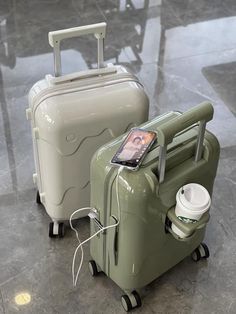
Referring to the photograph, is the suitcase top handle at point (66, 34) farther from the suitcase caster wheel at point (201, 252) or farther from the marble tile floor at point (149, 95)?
the suitcase caster wheel at point (201, 252)

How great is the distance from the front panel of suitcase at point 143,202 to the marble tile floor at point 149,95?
0.18 metres

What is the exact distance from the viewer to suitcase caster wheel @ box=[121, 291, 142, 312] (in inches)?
72.7

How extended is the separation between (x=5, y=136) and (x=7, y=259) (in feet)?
2.24

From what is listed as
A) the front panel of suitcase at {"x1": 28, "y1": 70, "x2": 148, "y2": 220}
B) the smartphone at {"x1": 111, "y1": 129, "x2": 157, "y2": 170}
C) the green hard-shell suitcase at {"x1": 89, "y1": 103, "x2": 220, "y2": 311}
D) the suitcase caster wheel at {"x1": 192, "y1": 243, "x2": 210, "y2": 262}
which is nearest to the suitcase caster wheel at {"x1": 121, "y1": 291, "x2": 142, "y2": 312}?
the green hard-shell suitcase at {"x1": 89, "y1": 103, "x2": 220, "y2": 311}

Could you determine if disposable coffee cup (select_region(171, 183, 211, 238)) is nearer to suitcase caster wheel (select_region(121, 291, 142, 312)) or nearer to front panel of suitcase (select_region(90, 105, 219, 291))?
front panel of suitcase (select_region(90, 105, 219, 291))

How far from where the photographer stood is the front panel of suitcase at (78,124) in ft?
5.77

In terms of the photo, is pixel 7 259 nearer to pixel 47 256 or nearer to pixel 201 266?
pixel 47 256

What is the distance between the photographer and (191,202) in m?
1.60

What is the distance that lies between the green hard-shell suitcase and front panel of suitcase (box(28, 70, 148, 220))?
13 centimetres

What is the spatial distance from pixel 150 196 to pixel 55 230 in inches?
24.1

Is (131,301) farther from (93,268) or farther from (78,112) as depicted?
(78,112)

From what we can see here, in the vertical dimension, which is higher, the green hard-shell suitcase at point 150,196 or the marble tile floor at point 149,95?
the green hard-shell suitcase at point 150,196

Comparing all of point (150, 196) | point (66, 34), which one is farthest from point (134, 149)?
point (66, 34)

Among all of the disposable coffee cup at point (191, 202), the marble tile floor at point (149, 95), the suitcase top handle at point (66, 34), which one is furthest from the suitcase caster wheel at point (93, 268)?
the suitcase top handle at point (66, 34)
